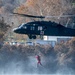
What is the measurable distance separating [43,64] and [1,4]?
161 feet

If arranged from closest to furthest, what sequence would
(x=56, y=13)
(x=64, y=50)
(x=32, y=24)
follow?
(x=32, y=24) → (x=64, y=50) → (x=56, y=13)

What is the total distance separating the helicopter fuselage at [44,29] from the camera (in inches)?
1292

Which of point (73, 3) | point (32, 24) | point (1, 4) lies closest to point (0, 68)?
point (32, 24)

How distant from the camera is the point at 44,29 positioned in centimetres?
3278

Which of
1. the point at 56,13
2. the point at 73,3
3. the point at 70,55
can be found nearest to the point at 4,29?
the point at 70,55

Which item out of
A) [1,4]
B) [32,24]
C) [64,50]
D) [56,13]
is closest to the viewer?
[32,24]

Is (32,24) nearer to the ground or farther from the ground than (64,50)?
farther from the ground

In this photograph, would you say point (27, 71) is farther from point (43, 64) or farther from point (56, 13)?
point (56, 13)

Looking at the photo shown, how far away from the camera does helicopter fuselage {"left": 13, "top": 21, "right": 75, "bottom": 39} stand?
32.8 metres

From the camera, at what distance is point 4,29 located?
44.4m

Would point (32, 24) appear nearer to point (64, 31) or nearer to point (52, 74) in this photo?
point (64, 31)

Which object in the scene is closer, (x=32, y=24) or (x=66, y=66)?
(x=32, y=24)

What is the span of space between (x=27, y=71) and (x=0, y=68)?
2.02m

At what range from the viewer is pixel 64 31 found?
33.3 m
